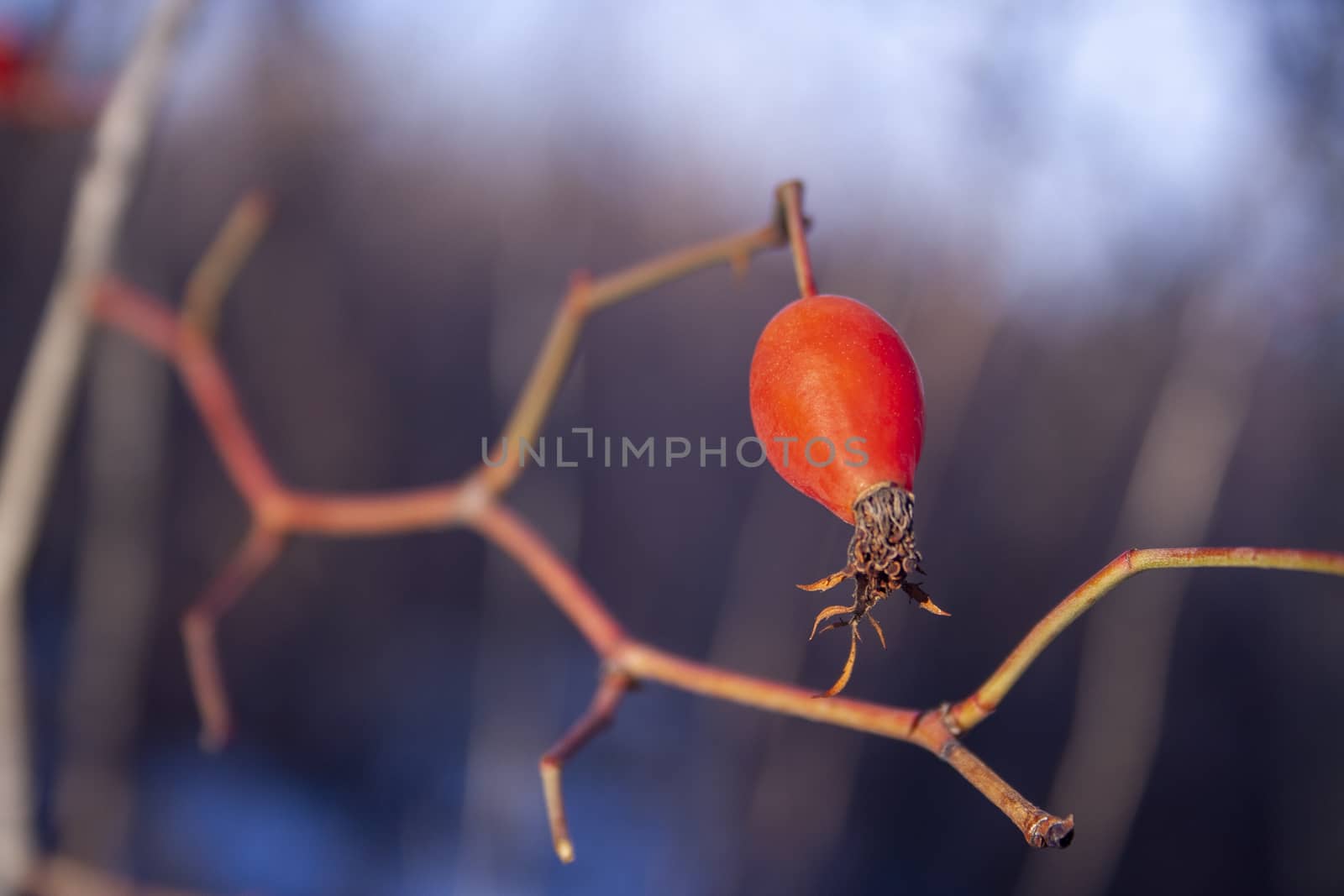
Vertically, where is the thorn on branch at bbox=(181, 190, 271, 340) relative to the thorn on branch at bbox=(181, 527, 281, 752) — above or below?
above

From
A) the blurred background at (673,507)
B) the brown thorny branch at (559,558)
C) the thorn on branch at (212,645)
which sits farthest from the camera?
the blurred background at (673,507)

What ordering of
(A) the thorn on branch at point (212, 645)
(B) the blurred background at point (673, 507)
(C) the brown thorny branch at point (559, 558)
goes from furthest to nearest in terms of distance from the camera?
(B) the blurred background at point (673, 507)
(A) the thorn on branch at point (212, 645)
(C) the brown thorny branch at point (559, 558)

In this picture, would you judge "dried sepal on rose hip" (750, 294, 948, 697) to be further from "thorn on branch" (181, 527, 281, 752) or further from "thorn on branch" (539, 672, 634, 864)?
"thorn on branch" (181, 527, 281, 752)

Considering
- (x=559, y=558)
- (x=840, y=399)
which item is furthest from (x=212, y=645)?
(x=840, y=399)

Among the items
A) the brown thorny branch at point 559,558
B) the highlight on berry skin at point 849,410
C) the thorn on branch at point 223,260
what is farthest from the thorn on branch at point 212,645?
the highlight on berry skin at point 849,410

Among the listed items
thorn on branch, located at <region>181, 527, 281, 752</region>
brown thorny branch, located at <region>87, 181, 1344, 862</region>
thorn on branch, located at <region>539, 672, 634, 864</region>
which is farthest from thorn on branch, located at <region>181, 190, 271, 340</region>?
thorn on branch, located at <region>539, 672, 634, 864</region>

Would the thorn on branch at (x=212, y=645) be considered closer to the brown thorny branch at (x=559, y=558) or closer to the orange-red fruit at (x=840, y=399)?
the brown thorny branch at (x=559, y=558)

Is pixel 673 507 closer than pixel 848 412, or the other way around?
pixel 848 412

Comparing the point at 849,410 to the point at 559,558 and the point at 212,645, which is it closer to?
the point at 559,558
